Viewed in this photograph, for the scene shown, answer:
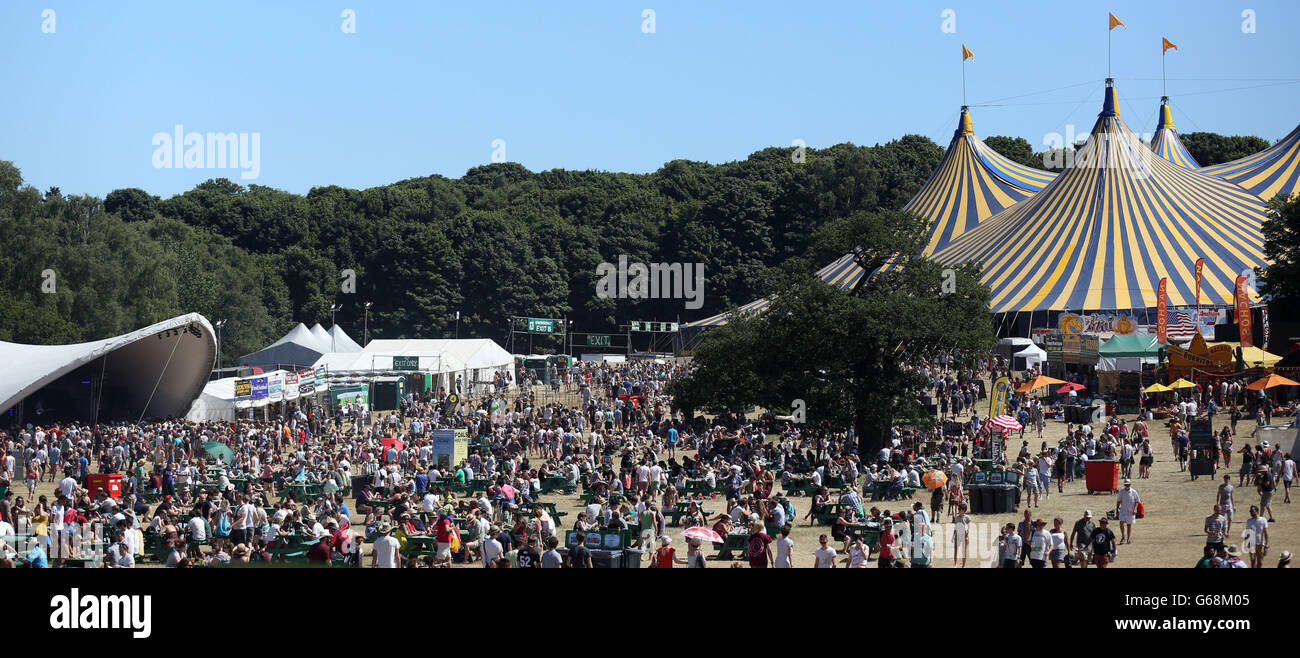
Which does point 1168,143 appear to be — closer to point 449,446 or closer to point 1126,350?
point 1126,350

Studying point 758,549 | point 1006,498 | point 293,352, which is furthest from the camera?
point 293,352

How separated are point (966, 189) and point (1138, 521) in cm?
4148

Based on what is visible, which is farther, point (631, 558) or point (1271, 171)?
point (1271, 171)

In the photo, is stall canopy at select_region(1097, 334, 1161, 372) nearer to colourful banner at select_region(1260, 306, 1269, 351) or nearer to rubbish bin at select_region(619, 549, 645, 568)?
colourful banner at select_region(1260, 306, 1269, 351)

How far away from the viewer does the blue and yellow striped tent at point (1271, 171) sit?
169ft

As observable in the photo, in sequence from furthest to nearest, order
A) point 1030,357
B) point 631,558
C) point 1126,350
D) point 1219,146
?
point 1219,146
point 1030,357
point 1126,350
point 631,558

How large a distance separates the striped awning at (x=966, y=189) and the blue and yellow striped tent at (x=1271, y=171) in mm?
8326

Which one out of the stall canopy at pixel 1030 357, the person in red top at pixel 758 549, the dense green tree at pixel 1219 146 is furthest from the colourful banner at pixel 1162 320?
the dense green tree at pixel 1219 146

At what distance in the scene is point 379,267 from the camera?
239 ft

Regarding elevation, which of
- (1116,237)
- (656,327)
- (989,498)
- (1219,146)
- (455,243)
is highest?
(1219,146)

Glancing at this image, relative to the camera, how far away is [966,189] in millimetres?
57656

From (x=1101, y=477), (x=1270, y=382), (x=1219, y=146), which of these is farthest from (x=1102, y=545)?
(x=1219, y=146)
